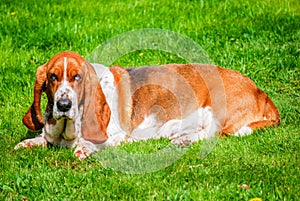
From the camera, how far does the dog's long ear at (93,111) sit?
20.0ft

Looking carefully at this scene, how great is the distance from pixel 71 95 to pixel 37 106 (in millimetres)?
613

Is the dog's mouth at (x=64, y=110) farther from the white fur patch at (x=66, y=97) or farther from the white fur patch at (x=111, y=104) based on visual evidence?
the white fur patch at (x=111, y=104)

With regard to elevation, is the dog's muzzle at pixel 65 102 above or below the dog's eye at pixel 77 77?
below

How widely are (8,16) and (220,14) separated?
3.25 metres

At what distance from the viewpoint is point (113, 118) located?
6.50 meters

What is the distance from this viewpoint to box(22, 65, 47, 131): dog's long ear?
20.0ft

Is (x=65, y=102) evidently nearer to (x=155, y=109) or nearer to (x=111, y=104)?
(x=111, y=104)

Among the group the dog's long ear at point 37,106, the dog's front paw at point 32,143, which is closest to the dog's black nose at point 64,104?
the dog's long ear at point 37,106

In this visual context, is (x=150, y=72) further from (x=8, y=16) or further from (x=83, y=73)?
(x=8, y=16)

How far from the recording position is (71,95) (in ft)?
18.9

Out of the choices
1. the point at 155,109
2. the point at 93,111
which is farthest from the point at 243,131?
the point at 93,111

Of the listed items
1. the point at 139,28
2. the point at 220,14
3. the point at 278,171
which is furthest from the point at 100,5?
the point at 278,171

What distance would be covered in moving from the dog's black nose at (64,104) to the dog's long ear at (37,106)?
0.50 m

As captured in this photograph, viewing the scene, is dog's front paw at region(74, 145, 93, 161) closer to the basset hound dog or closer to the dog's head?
the basset hound dog
